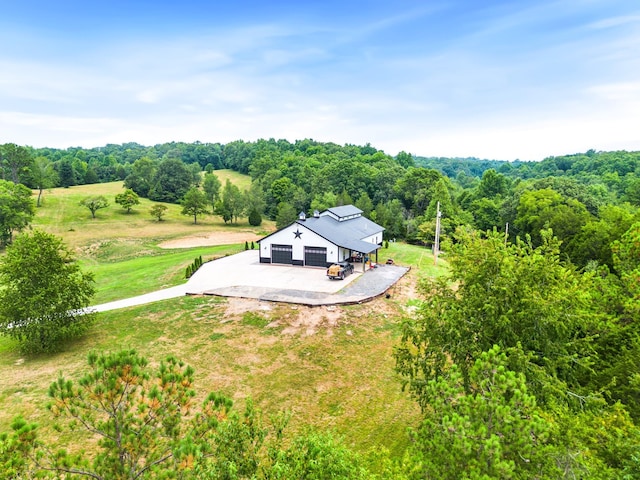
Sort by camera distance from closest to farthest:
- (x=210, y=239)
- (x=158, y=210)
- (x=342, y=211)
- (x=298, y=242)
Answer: (x=298, y=242), (x=342, y=211), (x=210, y=239), (x=158, y=210)

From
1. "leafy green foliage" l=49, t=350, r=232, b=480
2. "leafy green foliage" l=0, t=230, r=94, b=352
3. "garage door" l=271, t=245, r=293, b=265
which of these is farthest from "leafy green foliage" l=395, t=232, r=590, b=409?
"garage door" l=271, t=245, r=293, b=265

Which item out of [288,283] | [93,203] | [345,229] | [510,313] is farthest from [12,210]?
[510,313]

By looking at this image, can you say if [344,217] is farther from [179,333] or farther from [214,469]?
[214,469]

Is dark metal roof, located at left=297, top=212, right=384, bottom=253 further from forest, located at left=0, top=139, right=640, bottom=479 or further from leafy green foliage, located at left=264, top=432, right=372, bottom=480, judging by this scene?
leafy green foliage, located at left=264, top=432, right=372, bottom=480

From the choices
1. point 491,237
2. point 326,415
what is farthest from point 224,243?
point 491,237

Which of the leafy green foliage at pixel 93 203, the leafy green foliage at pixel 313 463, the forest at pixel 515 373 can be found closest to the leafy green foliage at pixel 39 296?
the forest at pixel 515 373

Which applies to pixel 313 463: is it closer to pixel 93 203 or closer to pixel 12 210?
pixel 12 210
